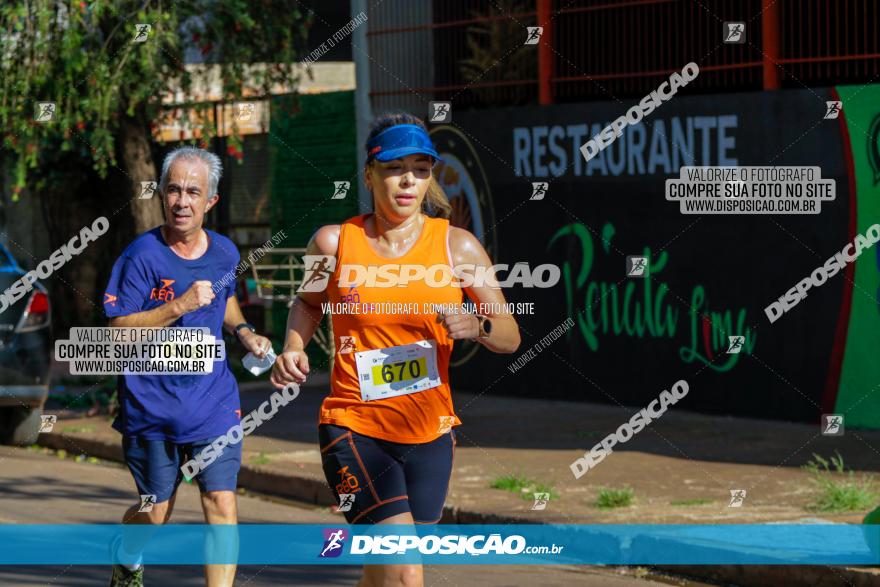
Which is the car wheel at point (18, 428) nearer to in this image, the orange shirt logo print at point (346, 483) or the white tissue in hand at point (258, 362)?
the white tissue in hand at point (258, 362)

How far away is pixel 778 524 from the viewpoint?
9.23 metres

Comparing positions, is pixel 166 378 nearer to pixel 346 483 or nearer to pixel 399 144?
pixel 346 483

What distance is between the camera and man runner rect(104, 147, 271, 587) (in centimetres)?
715

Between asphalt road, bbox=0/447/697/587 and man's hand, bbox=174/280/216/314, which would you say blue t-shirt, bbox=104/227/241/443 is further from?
asphalt road, bbox=0/447/697/587

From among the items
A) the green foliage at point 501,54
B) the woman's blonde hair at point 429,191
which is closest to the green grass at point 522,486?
the woman's blonde hair at point 429,191

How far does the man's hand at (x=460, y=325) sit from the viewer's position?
575cm

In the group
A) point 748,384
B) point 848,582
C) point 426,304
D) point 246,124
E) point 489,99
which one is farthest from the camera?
point 246,124

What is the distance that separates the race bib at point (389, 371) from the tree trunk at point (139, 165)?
9935mm

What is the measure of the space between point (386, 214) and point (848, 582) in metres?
3.37

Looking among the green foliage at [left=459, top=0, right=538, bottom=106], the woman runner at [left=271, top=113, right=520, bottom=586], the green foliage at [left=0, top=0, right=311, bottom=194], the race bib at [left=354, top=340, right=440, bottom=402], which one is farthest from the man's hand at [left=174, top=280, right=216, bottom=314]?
the green foliage at [left=459, top=0, right=538, bottom=106]

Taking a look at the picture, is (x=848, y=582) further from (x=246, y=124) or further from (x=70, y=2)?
(x=246, y=124)

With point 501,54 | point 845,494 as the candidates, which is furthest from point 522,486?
point 501,54

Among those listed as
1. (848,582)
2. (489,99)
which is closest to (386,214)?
(848,582)

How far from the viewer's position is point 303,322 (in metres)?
6.37
